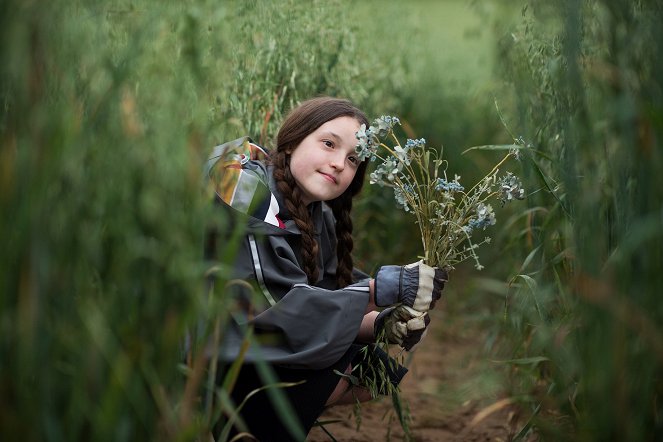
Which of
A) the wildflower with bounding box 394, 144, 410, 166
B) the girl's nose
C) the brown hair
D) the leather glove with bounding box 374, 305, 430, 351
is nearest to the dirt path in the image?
the leather glove with bounding box 374, 305, 430, 351

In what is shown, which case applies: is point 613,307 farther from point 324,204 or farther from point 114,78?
point 324,204

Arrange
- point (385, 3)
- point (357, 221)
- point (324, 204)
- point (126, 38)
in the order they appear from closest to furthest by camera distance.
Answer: point (126, 38) < point (324, 204) < point (357, 221) < point (385, 3)

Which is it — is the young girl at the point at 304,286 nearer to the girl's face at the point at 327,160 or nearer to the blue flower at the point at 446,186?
the girl's face at the point at 327,160

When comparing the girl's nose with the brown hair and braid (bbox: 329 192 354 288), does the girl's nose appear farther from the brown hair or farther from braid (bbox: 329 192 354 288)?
braid (bbox: 329 192 354 288)

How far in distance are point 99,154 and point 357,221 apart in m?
2.28

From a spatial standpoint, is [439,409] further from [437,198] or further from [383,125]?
[383,125]

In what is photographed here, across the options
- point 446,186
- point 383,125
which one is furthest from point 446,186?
point 383,125

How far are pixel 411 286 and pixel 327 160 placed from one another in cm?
44

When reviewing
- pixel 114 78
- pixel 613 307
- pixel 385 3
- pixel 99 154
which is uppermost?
pixel 385 3

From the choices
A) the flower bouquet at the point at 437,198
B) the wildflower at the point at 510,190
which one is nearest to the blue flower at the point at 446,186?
the flower bouquet at the point at 437,198

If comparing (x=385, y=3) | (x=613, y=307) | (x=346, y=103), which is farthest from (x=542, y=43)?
(x=385, y=3)

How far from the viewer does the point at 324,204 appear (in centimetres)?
261

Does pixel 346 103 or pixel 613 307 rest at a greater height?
pixel 346 103

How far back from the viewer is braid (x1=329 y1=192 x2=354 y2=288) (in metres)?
2.62
